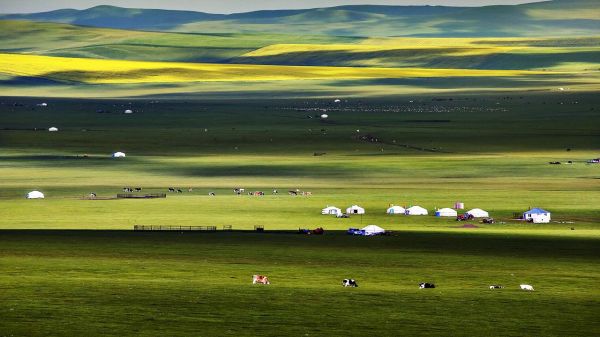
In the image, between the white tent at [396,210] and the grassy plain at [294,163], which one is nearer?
the white tent at [396,210]

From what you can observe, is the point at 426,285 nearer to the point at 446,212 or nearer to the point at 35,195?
the point at 446,212

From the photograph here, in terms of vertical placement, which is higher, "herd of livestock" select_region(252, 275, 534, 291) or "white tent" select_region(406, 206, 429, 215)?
"white tent" select_region(406, 206, 429, 215)

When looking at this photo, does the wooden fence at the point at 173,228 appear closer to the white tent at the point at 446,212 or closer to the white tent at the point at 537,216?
the white tent at the point at 446,212

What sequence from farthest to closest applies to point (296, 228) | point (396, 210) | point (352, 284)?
point (396, 210)
point (296, 228)
point (352, 284)

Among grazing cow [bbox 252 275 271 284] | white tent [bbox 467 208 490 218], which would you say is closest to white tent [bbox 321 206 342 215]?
white tent [bbox 467 208 490 218]

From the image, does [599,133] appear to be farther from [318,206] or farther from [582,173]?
[318,206]

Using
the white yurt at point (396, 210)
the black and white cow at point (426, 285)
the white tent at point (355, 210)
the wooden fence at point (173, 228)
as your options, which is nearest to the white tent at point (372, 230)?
the wooden fence at point (173, 228)

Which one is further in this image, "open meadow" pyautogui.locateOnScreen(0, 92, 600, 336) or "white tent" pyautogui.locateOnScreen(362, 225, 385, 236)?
"white tent" pyautogui.locateOnScreen(362, 225, 385, 236)

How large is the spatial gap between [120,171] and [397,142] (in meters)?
39.5

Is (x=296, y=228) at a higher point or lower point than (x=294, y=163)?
lower

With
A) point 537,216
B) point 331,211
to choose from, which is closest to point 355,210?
point 331,211

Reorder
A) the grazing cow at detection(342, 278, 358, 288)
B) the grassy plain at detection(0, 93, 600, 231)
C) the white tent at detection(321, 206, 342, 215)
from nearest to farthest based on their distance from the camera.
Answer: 1. the grazing cow at detection(342, 278, 358, 288)
2. the white tent at detection(321, 206, 342, 215)
3. the grassy plain at detection(0, 93, 600, 231)

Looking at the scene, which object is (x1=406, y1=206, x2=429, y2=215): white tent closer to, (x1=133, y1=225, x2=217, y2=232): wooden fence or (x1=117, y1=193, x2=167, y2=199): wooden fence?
(x1=133, y1=225, x2=217, y2=232): wooden fence

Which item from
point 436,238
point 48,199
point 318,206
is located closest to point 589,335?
point 436,238
